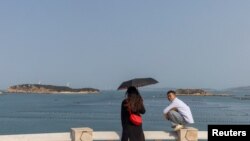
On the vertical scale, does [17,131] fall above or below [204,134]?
below

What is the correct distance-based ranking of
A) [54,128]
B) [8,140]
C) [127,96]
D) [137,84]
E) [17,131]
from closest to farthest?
1. [127,96]
2. [8,140]
3. [137,84]
4. [17,131]
5. [54,128]

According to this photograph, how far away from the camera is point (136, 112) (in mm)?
8648

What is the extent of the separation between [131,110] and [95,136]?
148cm

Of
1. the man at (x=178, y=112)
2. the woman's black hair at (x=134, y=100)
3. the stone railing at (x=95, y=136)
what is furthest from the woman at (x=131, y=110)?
the man at (x=178, y=112)

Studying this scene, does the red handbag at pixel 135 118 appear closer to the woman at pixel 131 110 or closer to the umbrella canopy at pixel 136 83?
the woman at pixel 131 110

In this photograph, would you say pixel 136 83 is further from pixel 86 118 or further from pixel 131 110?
pixel 86 118

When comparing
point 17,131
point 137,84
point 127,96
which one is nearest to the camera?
point 127,96

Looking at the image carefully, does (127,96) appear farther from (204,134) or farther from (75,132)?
(204,134)

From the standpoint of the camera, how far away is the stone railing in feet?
30.4

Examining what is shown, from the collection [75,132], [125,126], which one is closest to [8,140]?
[75,132]

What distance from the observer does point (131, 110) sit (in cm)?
861

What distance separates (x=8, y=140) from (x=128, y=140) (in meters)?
2.79

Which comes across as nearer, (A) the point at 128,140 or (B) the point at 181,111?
(A) the point at 128,140

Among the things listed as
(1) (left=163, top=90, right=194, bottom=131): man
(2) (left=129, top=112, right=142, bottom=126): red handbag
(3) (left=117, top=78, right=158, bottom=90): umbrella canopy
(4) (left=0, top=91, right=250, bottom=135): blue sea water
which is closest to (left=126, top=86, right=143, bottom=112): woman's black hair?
(2) (left=129, top=112, right=142, bottom=126): red handbag
